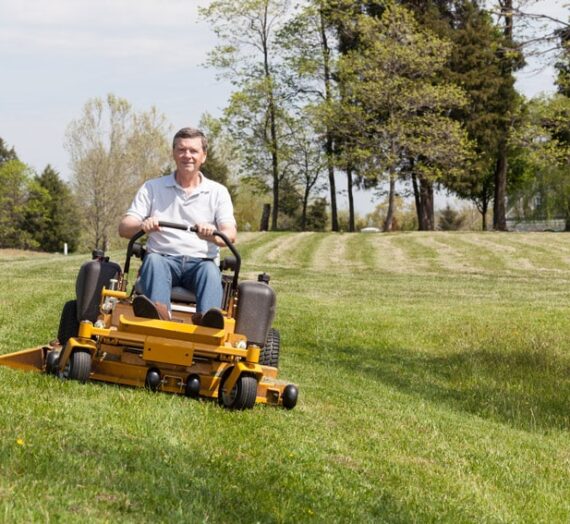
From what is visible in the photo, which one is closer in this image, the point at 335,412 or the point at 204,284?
the point at 204,284

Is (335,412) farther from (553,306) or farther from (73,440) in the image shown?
(553,306)

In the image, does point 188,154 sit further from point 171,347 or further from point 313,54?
point 313,54

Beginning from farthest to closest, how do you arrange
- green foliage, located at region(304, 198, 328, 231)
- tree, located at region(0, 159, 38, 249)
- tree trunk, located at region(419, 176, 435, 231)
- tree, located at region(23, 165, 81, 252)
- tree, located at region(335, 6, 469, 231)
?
tree, located at region(23, 165, 81, 252), tree, located at region(0, 159, 38, 249), green foliage, located at region(304, 198, 328, 231), tree trunk, located at region(419, 176, 435, 231), tree, located at region(335, 6, 469, 231)

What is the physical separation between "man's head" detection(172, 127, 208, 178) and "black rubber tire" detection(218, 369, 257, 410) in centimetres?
164

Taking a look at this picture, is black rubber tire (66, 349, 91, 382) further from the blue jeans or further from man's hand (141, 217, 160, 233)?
man's hand (141, 217, 160, 233)

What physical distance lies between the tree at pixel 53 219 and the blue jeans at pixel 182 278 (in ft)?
220

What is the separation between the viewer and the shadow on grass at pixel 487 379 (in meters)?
10.7

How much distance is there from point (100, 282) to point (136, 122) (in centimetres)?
5896

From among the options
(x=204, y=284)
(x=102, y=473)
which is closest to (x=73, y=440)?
(x=102, y=473)

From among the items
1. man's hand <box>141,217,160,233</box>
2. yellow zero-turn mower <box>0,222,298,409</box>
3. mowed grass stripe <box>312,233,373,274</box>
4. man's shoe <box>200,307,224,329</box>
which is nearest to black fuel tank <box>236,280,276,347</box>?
yellow zero-turn mower <box>0,222,298,409</box>

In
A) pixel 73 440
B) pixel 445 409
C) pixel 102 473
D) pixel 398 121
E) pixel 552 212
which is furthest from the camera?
pixel 552 212

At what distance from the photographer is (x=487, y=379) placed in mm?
12461

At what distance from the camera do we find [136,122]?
6550 cm

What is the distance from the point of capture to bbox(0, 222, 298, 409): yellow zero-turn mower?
7.05 m
